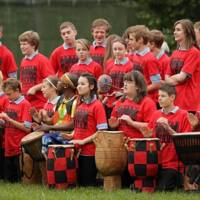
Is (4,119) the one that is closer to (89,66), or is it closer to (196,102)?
(89,66)

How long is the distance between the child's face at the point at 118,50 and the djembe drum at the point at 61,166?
59.7 inches

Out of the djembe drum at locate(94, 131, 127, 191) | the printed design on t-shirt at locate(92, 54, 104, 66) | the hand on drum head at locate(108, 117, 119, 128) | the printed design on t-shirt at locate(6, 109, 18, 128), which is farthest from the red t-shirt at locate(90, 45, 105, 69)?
the djembe drum at locate(94, 131, 127, 191)

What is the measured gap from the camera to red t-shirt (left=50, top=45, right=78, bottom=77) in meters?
15.9

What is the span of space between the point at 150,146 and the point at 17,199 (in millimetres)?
1717

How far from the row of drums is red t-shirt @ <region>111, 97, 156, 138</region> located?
1.01ft

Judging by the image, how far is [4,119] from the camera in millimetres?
14992

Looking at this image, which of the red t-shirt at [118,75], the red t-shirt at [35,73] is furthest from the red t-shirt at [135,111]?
the red t-shirt at [35,73]

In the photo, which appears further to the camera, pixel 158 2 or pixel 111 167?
pixel 158 2

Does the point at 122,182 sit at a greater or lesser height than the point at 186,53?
lesser

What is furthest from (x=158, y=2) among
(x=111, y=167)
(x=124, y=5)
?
(x=111, y=167)

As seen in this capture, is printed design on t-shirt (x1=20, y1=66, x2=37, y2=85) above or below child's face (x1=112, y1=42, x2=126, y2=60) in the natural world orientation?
below

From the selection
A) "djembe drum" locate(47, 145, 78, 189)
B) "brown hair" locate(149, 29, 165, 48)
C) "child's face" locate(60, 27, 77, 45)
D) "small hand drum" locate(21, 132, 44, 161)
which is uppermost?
"child's face" locate(60, 27, 77, 45)

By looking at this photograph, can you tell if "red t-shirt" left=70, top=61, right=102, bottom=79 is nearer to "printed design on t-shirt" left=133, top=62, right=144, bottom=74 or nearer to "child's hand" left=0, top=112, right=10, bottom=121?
"printed design on t-shirt" left=133, top=62, right=144, bottom=74

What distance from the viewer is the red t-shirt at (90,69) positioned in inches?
596
